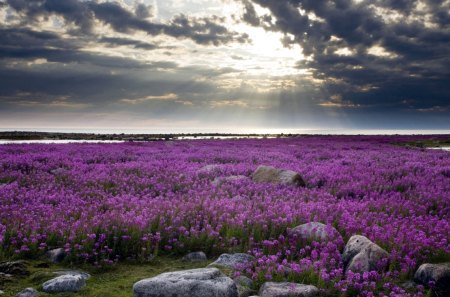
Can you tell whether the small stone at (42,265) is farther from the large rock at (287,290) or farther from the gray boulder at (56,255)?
the large rock at (287,290)

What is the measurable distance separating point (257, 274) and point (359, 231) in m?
2.90

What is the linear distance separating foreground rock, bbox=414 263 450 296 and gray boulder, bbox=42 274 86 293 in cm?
438

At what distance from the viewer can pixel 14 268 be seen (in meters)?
5.28

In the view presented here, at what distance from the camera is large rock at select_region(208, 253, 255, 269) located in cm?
561

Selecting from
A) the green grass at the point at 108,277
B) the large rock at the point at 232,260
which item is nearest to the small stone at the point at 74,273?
the green grass at the point at 108,277

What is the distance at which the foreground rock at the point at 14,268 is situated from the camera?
524cm

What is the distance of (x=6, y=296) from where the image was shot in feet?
14.6

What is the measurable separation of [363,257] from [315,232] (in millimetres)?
1373

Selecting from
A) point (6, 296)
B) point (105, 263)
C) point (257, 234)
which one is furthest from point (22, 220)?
point (257, 234)

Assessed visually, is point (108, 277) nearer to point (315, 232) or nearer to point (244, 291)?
point (244, 291)

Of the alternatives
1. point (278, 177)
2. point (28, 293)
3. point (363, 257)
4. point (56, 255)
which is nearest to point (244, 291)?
point (363, 257)

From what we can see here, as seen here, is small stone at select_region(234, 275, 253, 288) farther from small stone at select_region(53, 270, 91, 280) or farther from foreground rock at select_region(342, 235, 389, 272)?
small stone at select_region(53, 270, 91, 280)

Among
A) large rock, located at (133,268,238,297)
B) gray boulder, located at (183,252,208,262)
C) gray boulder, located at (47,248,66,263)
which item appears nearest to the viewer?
large rock, located at (133,268,238,297)

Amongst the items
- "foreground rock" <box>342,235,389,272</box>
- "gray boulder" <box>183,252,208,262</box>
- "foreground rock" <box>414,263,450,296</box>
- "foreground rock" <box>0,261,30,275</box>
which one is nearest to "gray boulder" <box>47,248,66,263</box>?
"foreground rock" <box>0,261,30,275</box>
